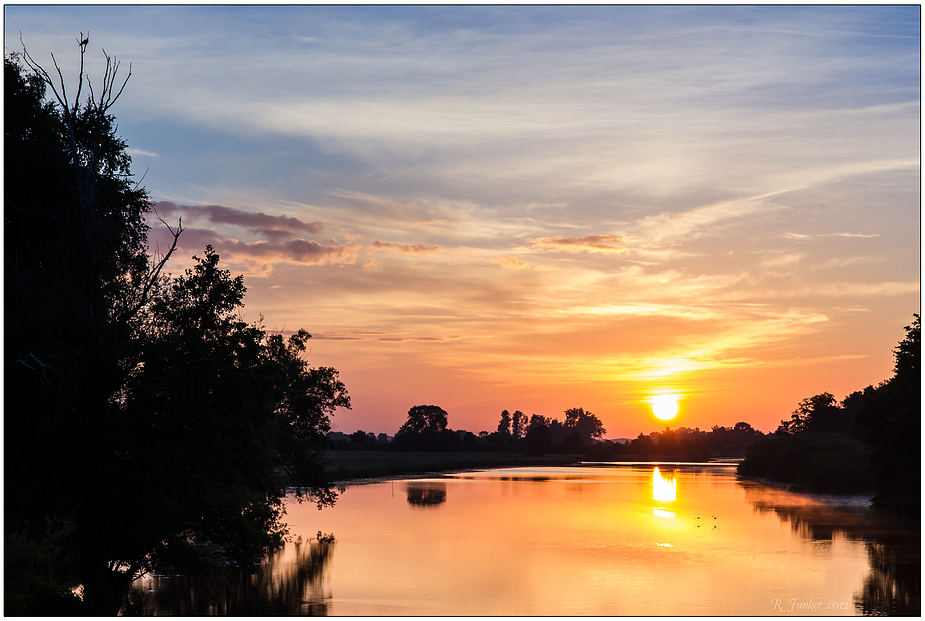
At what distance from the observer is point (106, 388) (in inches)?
784

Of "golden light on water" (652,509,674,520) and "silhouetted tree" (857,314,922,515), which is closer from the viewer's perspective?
"silhouetted tree" (857,314,922,515)

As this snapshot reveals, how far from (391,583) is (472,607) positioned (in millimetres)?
4832

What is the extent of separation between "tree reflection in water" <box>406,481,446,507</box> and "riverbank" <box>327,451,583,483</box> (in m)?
7.28

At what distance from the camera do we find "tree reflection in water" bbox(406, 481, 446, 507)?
204 ft

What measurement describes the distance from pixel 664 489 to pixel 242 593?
61910 millimetres

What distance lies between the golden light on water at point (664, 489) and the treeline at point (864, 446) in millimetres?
12962

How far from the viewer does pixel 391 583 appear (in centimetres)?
2958
